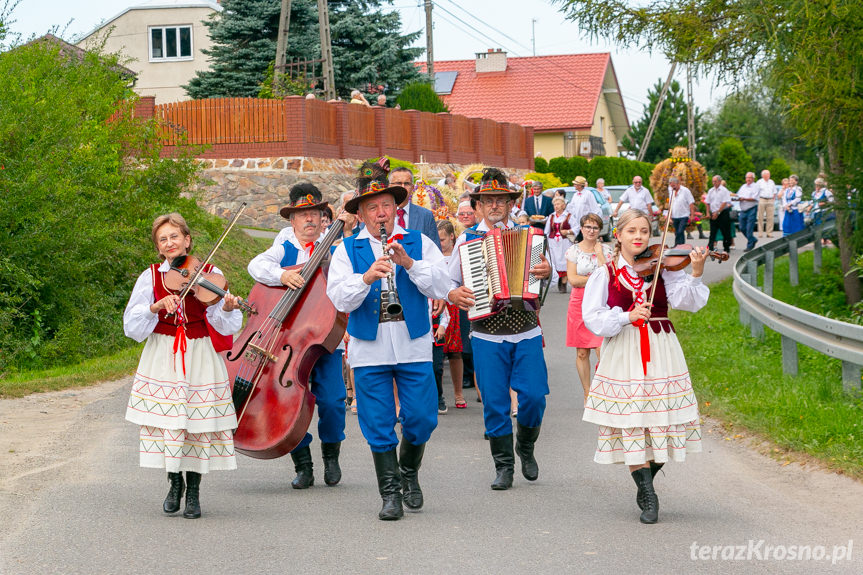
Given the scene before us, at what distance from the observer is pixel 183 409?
713 cm

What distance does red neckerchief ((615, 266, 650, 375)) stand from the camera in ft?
22.9

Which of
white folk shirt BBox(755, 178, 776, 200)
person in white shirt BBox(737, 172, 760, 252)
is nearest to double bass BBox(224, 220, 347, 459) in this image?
person in white shirt BBox(737, 172, 760, 252)

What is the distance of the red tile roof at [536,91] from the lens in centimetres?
6078

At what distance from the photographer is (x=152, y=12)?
51625 mm

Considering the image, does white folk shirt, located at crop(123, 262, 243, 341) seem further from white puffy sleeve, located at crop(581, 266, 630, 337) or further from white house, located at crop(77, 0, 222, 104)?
white house, located at crop(77, 0, 222, 104)

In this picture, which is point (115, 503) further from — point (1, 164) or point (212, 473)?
point (1, 164)

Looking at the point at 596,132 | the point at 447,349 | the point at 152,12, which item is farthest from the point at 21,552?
the point at 596,132

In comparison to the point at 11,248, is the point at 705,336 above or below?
below

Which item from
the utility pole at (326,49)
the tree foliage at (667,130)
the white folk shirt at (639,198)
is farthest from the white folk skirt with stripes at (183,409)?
the tree foliage at (667,130)

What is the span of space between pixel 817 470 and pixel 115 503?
4.69m

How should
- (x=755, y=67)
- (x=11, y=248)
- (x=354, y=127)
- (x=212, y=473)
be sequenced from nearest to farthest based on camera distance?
→ (x=212, y=473)
(x=11, y=248)
(x=755, y=67)
(x=354, y=127)

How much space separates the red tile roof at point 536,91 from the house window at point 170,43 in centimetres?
1473

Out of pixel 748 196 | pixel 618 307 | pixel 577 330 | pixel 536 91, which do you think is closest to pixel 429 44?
pixel 748 196

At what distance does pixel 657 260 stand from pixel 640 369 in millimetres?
649
